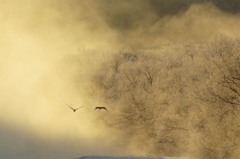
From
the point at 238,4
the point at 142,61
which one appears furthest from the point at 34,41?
the point at 142,61

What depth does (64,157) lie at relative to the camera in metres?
61.1

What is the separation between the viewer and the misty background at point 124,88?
1797 inches

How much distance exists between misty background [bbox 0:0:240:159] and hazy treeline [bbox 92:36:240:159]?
0.10 meters

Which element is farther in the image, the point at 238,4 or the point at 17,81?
the point at 17,81

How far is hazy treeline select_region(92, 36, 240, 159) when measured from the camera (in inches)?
1645

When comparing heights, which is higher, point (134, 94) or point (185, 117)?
point (134, 94)

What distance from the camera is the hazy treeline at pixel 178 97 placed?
→ 41781mm

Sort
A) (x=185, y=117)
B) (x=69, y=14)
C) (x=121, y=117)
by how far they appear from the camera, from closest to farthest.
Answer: (x=185, y=117)
(x=121, y=117)
(x=69, y=14)

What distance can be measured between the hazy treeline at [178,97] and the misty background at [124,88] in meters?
0.10

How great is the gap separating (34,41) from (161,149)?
61191 millimetres

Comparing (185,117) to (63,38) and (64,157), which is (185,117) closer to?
(64,157)

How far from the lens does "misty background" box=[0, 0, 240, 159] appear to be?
45.7 m

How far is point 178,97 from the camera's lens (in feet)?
175

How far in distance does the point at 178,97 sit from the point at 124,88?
869cm
